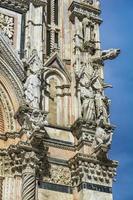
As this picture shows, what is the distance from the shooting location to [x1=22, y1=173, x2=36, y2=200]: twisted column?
1270 cm

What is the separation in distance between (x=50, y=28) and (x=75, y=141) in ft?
13.5

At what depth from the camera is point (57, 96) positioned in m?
15.5

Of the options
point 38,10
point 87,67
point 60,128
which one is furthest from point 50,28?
point 60,128

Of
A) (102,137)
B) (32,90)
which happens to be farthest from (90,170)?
(32,90)

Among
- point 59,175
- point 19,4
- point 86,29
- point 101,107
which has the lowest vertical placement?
point 59,175

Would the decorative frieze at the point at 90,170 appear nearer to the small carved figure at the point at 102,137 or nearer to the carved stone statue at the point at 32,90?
the small carved figure at the point at 102,137

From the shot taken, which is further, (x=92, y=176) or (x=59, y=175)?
(x=59, y=175)

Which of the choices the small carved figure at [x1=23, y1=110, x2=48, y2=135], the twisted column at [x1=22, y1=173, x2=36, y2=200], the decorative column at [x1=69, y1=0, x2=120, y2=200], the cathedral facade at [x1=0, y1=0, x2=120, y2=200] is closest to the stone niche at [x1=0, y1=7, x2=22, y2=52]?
the cathedral facade at [x1=0, y1=0, x2=120, y2=200]

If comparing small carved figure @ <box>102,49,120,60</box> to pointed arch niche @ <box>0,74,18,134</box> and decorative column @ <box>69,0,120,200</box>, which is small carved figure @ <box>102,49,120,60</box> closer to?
decorative column @ <box>69,0,120,200</box>

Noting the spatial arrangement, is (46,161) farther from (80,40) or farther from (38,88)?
(80,40)

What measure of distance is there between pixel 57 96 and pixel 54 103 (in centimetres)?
29

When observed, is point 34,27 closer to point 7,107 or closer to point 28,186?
point 7,107

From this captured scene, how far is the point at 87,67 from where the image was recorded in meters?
15.9

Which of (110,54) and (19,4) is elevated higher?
(19,4)
